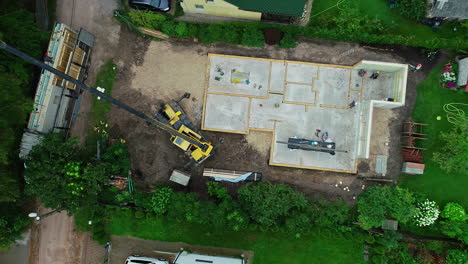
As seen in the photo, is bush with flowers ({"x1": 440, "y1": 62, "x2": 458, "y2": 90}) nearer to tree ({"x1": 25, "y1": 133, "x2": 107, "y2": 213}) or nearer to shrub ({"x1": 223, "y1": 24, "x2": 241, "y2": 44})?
shrub ({"x1": 223, "y1": 24, "x2": 241, "y2": 44})

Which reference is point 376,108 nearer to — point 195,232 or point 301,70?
point 301,70

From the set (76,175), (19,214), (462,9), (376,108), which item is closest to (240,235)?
(76,175)

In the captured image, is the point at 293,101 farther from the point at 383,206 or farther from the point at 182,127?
the point at 383,206

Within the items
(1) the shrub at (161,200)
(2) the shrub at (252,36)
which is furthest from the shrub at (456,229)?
(1) the shrub at (161,200)

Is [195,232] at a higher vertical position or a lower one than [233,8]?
lower

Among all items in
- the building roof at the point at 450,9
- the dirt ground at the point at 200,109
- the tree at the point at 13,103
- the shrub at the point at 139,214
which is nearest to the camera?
the tree at the point at 13,103

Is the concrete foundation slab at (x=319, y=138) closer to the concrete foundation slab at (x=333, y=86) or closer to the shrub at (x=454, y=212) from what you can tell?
the concrete foundation slab at (x=333, y=86)
